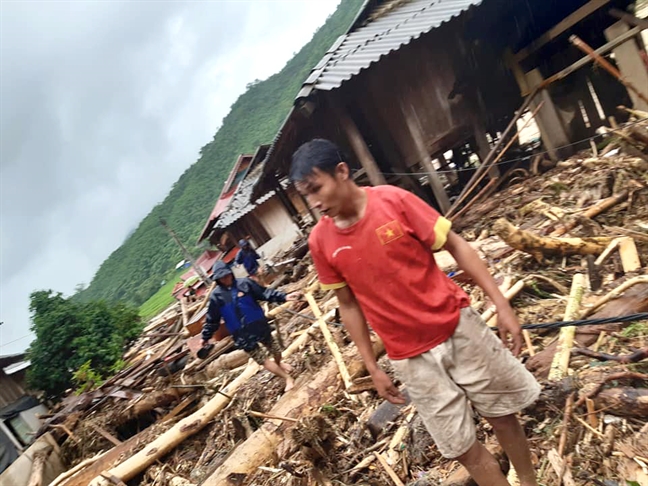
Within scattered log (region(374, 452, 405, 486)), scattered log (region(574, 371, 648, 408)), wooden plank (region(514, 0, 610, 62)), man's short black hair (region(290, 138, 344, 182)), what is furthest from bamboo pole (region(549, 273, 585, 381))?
wooden plank (region(514, 0, 610, 62))

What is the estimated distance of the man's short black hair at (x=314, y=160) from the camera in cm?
186

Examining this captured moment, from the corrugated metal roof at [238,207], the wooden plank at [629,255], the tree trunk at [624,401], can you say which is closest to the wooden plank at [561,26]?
the wooden plank at [629,255]

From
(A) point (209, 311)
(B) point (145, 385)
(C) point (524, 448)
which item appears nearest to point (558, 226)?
(C) point (524, 448)

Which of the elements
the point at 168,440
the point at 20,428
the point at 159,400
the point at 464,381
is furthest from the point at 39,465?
the point at 464,381

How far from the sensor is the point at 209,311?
552 cm

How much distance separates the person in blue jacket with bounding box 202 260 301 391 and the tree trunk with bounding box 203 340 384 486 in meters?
0.75

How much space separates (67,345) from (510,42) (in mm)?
18091

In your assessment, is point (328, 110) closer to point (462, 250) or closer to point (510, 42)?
point (510, 42)

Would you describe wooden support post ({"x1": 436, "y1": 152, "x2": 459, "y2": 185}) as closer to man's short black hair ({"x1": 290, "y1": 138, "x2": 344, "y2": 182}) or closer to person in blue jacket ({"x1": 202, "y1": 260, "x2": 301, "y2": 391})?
person in blue jacket ({"x1": 202, "y1": 260, "x2": 301, "y2": 391})

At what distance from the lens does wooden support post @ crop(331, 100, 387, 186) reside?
8.43m

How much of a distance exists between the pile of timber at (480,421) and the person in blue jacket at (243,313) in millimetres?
658

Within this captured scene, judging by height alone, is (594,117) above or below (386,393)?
below

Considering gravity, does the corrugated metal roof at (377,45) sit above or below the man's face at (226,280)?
above

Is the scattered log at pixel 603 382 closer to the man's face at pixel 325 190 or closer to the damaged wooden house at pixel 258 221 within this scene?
the man's face at pixel 325 190
